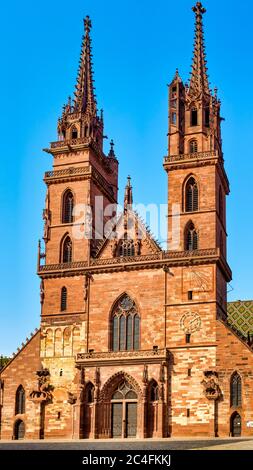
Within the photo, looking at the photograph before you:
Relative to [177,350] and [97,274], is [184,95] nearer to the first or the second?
[97,274]

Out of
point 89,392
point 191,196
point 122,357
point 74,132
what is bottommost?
point 89,392

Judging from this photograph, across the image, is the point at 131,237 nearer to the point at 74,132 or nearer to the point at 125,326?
the point at 125,326

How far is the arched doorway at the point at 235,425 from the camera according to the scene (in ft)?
155

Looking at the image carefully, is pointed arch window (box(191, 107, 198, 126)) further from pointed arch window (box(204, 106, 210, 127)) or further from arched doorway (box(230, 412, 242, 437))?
arched doorway (box(230, 412, 242, 437))

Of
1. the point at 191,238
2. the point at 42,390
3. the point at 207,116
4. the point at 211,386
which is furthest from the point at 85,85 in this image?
the point at 211,386

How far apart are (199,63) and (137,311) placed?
17.5 meters

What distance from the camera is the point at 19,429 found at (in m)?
53.4

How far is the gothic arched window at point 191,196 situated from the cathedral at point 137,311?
0.07m

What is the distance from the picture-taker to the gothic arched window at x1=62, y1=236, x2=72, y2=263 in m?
55.7

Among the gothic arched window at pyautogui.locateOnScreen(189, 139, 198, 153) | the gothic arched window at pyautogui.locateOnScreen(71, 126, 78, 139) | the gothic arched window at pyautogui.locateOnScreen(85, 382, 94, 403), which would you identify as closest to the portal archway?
the gothic arched window at pyautogui.locateOnScreen(85, 382, 94, 403)

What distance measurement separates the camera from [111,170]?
6166 centimetres
